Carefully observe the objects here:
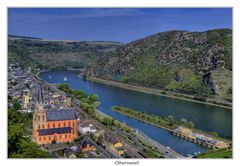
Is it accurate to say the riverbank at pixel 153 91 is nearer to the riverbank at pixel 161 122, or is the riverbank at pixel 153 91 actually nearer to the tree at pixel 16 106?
the riverbank at pixel 161 122

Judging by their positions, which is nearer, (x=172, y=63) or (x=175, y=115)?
(x=175, y=115)

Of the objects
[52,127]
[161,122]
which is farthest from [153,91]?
[52,127]

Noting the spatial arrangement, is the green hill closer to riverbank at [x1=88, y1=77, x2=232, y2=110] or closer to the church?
riverbank at [x1=88, y1=77, x2=232, y2=110]

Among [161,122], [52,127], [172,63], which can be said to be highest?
[172,63]

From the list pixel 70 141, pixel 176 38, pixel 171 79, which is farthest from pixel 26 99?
pixel 176 38

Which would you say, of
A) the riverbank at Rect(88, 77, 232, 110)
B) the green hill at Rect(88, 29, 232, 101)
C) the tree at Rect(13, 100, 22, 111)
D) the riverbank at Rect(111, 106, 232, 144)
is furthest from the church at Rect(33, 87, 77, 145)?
the green hill at Rect(88, 29, 232, 101)

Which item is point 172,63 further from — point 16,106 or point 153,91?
point 16,106

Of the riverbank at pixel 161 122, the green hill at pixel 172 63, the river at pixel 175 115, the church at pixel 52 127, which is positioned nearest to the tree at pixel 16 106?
the church at pixel 52 127
